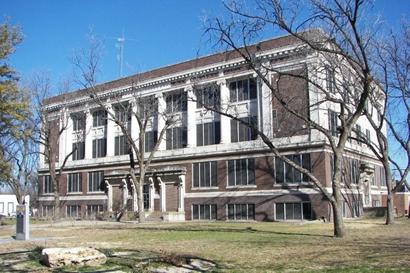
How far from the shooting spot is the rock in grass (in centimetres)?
1377

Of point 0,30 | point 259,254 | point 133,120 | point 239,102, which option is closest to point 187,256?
point 259,254

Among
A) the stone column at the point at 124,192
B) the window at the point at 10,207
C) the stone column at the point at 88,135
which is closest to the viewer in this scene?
the stone column at the point at 124,192

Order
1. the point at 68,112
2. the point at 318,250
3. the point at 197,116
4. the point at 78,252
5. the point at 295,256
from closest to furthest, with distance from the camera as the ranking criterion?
the point at 78,252 < the point at 295,256 < the point at 318,250 < the point at 197,116 < the point at 68,112

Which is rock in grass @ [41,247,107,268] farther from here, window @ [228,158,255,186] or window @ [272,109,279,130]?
window @ [228,158,255,186]

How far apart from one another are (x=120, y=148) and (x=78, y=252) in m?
46.8

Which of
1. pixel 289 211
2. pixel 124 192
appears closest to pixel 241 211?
pixel 289 211

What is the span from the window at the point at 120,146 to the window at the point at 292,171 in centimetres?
2125

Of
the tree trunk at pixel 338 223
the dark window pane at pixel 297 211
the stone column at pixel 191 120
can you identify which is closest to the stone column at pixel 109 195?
the stone column at pixel 191 120

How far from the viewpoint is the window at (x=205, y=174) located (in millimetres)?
49784

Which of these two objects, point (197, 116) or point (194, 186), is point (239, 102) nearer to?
point (197, 116)

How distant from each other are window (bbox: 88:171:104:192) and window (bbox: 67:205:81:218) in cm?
323

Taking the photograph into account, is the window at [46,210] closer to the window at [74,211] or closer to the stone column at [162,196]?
the window at [74,211]

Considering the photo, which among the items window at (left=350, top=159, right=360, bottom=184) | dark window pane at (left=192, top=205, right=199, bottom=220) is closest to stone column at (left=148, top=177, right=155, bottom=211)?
dark window pane at (left=192, top=205, right=199, bottom=220)

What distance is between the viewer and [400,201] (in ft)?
204
